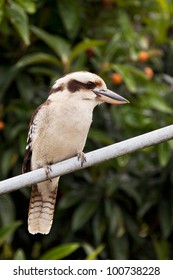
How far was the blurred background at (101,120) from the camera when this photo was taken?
17.6ft

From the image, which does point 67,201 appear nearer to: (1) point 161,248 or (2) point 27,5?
(1) point 161,248

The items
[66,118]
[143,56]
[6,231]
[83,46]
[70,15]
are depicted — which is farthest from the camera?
[143,56]

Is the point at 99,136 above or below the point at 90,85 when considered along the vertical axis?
below

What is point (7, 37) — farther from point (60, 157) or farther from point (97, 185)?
point (60, 157)

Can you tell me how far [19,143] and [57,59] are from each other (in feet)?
1.93

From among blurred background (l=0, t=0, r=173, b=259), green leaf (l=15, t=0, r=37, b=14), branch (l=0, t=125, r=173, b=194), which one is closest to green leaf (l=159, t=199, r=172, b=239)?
blurred background (l=0, t=0, r=173, b=259)

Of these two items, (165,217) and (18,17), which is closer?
(18,17)

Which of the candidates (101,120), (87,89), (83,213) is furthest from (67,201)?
(87,89)

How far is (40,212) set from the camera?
4.59 m

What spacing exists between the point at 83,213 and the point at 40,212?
101 cm

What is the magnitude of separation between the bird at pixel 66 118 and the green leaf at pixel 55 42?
90 cm

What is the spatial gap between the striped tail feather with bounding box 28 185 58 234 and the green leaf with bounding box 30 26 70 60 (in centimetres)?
101
